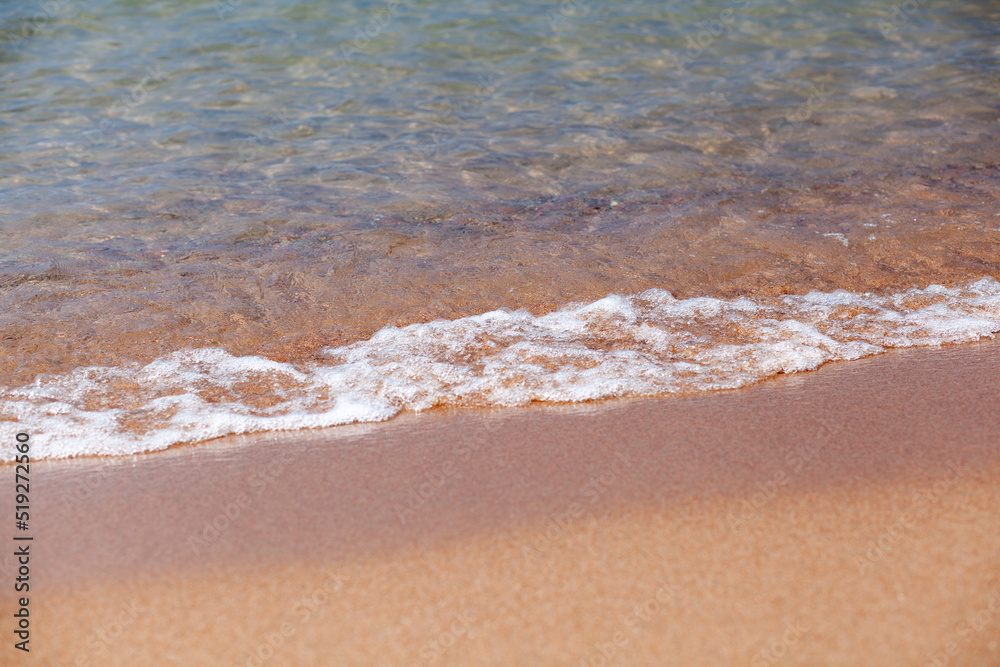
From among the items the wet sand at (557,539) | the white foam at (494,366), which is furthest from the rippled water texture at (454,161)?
the wet sand at (557,539)

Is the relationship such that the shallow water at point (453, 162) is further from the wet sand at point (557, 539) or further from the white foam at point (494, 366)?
the wet sand at point (557, 539)

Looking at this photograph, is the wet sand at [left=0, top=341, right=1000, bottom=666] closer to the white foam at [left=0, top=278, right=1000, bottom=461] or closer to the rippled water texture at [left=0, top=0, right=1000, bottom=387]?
the white foam at [left=0, top=278, right=1000, bottom=461]

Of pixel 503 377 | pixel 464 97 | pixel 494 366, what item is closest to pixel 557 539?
pixel 503 377

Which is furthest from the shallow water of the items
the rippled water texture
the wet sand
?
the wet sand

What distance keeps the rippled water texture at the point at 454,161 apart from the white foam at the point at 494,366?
156mm

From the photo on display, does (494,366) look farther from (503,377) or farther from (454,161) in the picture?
(454,161)

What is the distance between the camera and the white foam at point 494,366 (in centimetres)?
279

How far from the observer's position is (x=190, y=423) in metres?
2.76

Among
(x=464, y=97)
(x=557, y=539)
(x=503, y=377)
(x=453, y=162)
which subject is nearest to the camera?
(x=557, y=539)

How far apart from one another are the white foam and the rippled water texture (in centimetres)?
16

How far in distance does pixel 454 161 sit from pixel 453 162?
0.02 meters

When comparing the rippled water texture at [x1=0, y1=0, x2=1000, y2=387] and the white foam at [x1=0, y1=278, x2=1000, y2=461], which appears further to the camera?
the rippled water texture at [x1=0, y1=0, x2=1000, y2=387]

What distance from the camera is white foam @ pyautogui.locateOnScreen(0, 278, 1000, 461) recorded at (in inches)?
110

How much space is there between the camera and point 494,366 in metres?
3.08
